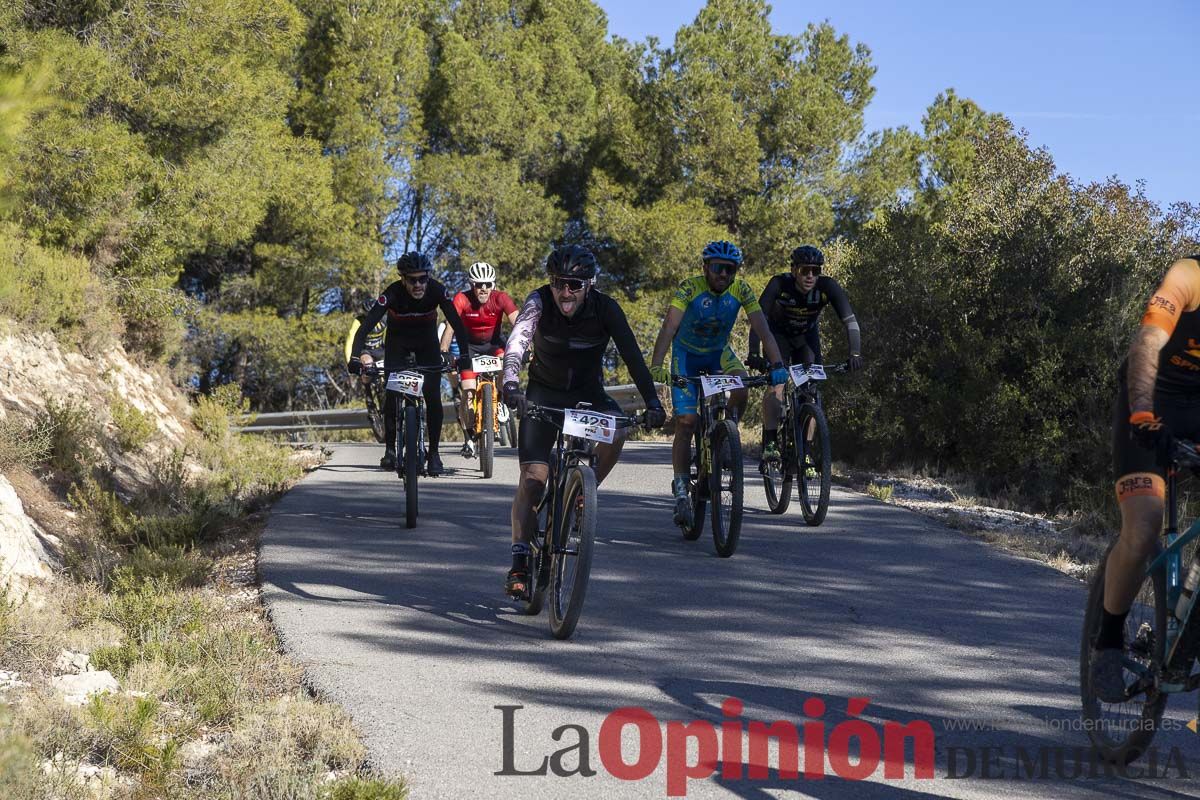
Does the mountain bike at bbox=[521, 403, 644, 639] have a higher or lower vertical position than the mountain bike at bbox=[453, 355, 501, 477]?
lower

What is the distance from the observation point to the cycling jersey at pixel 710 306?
9.81 m

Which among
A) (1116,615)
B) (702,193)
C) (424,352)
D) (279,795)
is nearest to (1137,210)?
(702,193)

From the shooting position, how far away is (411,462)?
33.7 ft

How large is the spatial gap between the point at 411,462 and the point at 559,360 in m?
3.00

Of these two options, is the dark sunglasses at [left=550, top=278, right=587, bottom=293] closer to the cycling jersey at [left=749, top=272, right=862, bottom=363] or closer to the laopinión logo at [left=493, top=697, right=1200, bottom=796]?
the laopinión logo at [left=493, top=697, right=1200, bottom=796]

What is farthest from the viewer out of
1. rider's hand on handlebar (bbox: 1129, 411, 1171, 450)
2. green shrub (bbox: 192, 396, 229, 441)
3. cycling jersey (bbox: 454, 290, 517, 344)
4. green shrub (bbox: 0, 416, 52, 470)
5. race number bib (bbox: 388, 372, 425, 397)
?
green shrub (bbox: 192, 396, 229, 441)

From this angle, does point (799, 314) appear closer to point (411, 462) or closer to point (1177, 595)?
point (411, 462)

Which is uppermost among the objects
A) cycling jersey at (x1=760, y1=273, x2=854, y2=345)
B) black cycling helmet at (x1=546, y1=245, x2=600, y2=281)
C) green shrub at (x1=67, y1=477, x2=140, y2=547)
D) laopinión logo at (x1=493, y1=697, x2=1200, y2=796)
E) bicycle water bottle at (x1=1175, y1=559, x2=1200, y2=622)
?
cycling jersey at (x1=760, y1=273, x2=854, y2=345)

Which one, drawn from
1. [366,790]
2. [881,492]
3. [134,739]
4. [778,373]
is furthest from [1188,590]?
[881,492]

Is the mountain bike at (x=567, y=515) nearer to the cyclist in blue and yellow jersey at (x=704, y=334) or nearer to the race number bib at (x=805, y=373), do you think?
the cyclist in blue and yellow jersey at (x=704, y=334)

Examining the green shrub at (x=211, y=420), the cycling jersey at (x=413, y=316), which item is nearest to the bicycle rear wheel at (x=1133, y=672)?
the cycling jersey at (x=413, y=316)

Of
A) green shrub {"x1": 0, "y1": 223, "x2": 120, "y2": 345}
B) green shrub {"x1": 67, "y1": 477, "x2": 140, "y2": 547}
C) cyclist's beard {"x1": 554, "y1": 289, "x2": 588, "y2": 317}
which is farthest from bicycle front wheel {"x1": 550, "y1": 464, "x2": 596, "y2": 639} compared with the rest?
green shrub {"x1": 0, "y1": 223, "x2": 120, "y2": 345}

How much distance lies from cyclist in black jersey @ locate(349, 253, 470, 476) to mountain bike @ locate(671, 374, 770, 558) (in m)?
2.67

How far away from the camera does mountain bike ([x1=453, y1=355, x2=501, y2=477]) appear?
13.7 m
